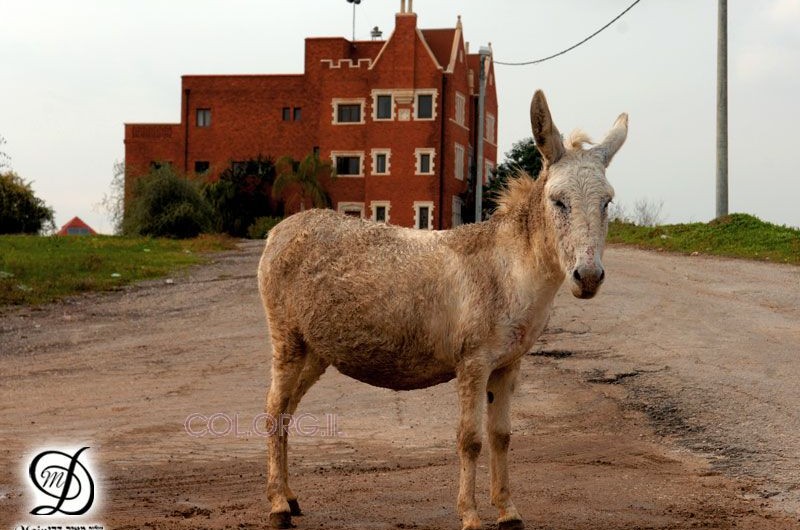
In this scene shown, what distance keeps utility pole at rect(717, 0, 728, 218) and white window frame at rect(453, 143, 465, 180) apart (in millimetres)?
27495

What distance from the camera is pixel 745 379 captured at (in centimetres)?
1232

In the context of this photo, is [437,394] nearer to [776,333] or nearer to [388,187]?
[776,333]

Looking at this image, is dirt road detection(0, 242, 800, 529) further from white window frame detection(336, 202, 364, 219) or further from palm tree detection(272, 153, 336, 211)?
white window frame detection(336, 202, 364, 219)

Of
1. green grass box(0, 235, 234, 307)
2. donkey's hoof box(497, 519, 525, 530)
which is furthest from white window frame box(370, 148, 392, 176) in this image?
donkey's hoof box(497, 519, 525, 530)

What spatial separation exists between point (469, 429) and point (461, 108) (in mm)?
54579

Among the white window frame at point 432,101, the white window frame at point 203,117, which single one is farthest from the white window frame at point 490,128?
the white window frame at point 203,117

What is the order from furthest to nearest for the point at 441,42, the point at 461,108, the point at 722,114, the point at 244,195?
1. the point at 441,42
2. the point at 461,108
3. the point at 244,195
4. the point at 722,114

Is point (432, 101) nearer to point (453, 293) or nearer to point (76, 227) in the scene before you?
point (76, 227)

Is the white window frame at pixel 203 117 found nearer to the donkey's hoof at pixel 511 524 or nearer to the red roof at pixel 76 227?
the red roof at pixel 76 227

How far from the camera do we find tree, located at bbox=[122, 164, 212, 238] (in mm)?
47125

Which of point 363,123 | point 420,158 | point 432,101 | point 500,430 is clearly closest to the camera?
point 500,430

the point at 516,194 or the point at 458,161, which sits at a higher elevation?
the point at 458,161

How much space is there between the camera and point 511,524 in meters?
7.06

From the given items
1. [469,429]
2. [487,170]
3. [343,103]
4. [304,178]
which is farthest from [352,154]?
[469,429]
